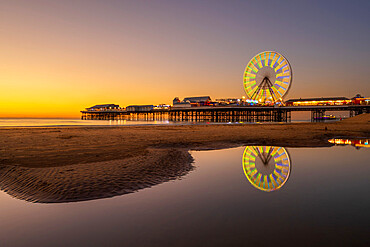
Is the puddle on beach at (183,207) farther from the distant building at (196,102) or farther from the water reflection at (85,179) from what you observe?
the distant building at (196,102)

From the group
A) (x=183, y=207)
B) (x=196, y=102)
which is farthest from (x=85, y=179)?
(x=196, y=102)

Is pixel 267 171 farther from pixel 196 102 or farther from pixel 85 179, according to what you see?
pixel 196 102

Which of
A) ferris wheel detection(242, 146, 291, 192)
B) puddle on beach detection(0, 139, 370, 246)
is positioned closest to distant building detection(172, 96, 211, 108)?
ferris wheel detection(242, 146, 291, 192)

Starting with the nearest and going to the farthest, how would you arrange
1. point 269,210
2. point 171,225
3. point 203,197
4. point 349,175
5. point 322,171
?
point 171,225, point 269,210, point 203,197, point 349,175, point 322,171

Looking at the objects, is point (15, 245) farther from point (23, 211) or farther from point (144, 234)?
point (144, 234)

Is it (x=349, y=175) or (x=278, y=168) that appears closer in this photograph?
(x=349, y=175)

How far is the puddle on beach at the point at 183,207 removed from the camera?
12.6 ft

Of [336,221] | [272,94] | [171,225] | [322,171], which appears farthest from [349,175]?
[272,94]

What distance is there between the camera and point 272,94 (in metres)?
70.0

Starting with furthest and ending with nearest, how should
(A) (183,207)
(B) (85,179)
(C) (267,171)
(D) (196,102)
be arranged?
(D) (196,102) → (C) (267,171) → (B) (85,179) → (A) (183,207)

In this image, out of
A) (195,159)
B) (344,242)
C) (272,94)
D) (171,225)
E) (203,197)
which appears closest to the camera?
(344,242)

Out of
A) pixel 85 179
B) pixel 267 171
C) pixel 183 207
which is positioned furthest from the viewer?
pixel 267 171

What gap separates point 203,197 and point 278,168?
440 cm

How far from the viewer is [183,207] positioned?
515cm
